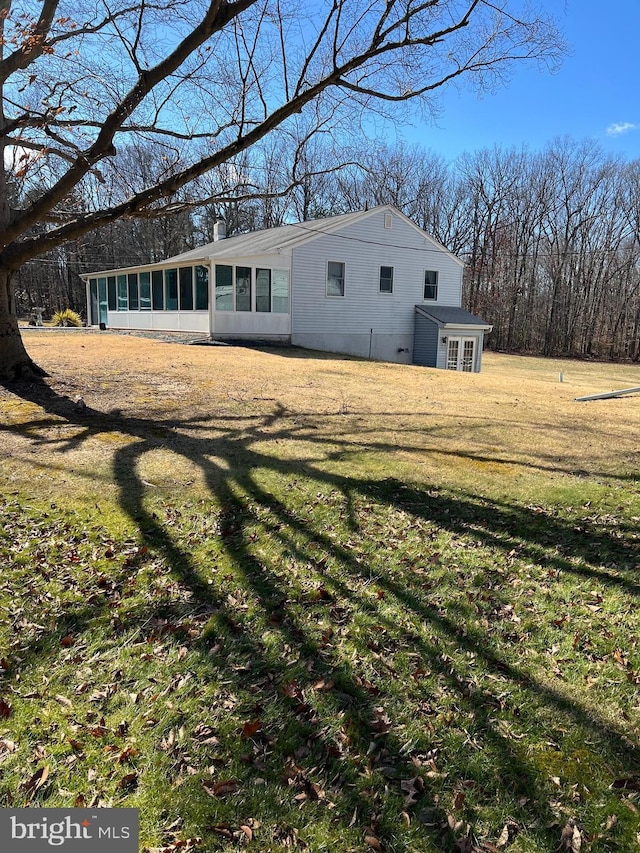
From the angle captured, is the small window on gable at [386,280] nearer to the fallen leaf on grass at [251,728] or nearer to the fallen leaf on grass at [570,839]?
the fallen leaf on grass at [251,728]

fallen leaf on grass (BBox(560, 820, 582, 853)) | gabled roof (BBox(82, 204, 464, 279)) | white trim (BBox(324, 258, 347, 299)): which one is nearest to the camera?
fallen leaf on grass (BBox(560, 820, 582, 853))

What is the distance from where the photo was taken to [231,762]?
2.22m

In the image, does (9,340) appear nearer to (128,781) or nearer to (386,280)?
(128,781)

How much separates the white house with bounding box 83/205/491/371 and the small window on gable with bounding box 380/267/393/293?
0.04m

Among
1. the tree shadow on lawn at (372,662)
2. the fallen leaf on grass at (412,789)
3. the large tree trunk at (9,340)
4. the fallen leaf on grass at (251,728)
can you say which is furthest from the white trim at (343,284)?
the fallen leaf on grass at (412,789)

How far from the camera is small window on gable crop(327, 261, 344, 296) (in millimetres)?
20828

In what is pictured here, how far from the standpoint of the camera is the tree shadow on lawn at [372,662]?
6.72 ft

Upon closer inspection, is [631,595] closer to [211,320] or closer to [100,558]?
[100,558]

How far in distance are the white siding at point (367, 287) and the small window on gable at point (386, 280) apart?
209 mm

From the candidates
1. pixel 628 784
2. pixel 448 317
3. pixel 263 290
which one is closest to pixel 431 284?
pixel 448 317

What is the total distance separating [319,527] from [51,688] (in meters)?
2.28

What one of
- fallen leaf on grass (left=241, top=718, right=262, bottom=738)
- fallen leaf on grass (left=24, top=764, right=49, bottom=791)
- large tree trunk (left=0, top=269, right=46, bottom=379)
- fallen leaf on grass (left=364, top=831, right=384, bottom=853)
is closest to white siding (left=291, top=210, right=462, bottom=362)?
large tree trunk (left=0, top=269, right=46, bottom=379)

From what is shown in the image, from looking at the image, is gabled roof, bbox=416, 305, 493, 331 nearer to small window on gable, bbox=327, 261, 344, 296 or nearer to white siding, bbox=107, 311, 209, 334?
small window on gable, bbox=327, 261, 344, 296

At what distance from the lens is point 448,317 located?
23.3m
